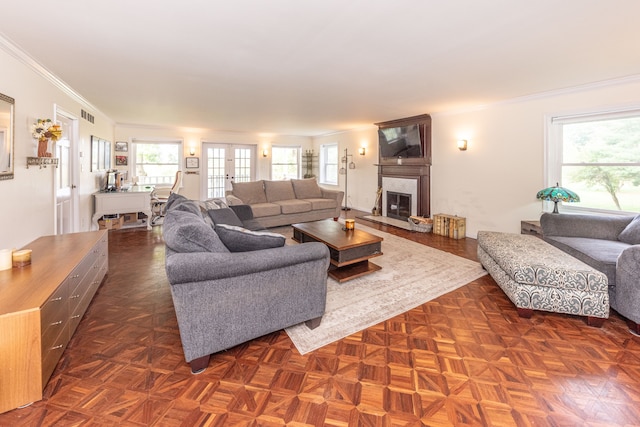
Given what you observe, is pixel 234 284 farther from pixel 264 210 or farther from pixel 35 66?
pixel 264 210

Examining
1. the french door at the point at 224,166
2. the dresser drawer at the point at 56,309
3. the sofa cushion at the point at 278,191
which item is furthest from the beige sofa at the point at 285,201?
the dresser drawer at the point at 56,309

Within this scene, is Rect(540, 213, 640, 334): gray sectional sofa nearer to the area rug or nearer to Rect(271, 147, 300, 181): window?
the area rug

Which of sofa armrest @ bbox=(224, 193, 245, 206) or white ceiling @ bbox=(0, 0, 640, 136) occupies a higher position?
white ceiling @ bbox=(0, 0, 640, 136)

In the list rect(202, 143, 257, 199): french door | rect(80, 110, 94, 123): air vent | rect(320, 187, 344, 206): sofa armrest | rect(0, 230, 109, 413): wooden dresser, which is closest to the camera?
rect(0, 230, 109, 413): wooden dresser

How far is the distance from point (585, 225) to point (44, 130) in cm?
599

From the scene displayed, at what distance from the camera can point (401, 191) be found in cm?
684

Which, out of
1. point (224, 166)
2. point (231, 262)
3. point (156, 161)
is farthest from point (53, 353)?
point (224, 166)

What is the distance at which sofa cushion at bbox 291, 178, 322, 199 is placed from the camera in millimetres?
6754

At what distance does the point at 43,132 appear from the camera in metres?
3.04

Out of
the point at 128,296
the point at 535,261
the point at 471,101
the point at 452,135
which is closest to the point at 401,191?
the point at 452,135

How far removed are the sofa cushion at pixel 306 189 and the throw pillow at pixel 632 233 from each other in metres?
5.02

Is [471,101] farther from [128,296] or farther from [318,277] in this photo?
[128,296]

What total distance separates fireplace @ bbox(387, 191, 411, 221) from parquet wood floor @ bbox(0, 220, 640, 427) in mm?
4201

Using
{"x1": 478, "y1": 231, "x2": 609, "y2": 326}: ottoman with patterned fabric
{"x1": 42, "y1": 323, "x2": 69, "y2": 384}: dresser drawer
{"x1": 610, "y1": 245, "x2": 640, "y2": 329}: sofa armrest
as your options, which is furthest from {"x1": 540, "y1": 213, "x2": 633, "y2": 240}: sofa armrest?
{"x1": 42, "y1": 323, "x2": 69, "y2": 384}: dresser drawer
